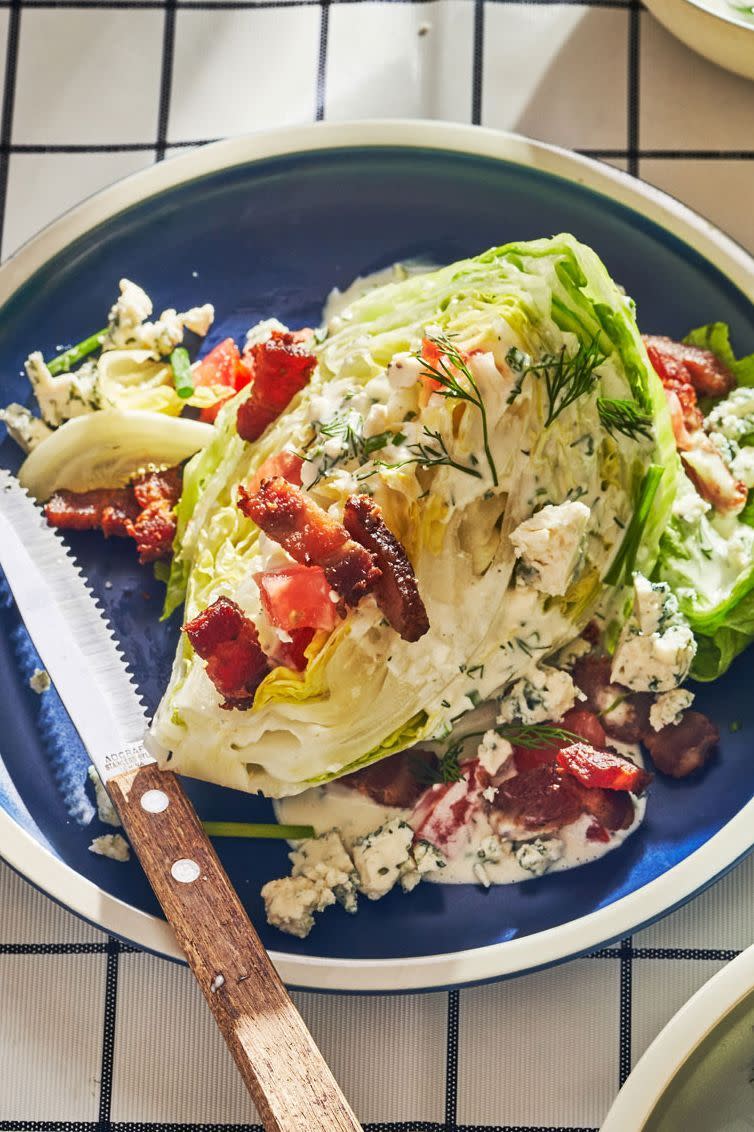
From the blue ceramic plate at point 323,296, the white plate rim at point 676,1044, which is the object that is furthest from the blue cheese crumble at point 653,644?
the white plate rim at point 676,1044

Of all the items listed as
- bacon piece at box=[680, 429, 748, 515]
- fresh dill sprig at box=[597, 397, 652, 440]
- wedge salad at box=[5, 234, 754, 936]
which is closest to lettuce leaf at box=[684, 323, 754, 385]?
wedge salad at box=[5, 234, 754, 936]

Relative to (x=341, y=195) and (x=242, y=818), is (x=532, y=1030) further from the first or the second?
(x=341, y=195)

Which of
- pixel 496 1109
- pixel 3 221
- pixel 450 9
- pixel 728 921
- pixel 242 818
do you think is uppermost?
pixel 450 9

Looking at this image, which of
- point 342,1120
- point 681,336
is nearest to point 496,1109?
point 342,1120

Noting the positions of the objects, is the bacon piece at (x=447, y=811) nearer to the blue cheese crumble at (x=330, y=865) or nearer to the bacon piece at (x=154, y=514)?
the blue cheese crumble at (x=330, y=865)

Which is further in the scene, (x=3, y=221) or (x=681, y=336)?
(x=3, y=221)

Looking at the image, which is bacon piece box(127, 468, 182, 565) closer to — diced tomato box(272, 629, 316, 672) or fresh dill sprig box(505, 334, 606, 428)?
diced tomato box(272, 629, 316, 672)

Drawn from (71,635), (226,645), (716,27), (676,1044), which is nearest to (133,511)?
(71,635)
